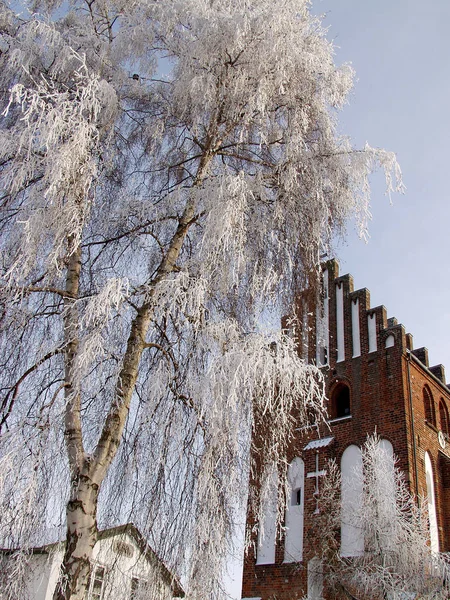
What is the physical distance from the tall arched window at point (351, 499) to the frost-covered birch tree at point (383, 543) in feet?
0.23

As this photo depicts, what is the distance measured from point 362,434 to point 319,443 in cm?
112

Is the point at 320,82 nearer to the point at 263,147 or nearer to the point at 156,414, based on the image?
the point at 263,147

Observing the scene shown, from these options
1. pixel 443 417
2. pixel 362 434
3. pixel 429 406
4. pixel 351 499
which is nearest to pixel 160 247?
pixel 351 499

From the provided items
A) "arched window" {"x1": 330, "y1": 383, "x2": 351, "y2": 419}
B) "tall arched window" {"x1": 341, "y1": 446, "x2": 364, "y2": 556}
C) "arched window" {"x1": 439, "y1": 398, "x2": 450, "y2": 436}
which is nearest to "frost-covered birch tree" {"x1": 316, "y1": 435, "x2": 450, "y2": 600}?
"tall arched window" {"x1": 341, "y1": 446, "x2": 364, "y2": 556}

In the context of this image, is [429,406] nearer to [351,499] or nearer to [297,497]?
[351,499]

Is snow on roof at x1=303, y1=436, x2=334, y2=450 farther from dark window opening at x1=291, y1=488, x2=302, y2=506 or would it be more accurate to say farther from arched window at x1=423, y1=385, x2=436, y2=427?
arched window at x1=423, y1=385, x2=436, y2=427

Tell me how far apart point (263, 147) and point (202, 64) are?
1186 mm

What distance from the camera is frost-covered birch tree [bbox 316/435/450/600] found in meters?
10.2

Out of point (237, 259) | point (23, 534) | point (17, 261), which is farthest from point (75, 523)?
point (237, 259)

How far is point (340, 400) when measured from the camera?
15219mm

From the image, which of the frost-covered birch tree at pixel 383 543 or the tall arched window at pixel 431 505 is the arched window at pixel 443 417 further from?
the frost-covered birch tree at pixel 383 543

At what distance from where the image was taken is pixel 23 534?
13.3ft

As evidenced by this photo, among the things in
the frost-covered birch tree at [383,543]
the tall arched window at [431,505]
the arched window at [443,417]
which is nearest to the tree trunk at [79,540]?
the frost-covered birch tree at [383,543]

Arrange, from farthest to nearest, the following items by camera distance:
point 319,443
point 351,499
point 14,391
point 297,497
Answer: point 319,443, point 297,497, point 351,499, point 14,391
